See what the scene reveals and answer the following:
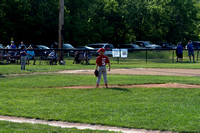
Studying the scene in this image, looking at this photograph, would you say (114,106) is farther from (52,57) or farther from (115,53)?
(115,53)

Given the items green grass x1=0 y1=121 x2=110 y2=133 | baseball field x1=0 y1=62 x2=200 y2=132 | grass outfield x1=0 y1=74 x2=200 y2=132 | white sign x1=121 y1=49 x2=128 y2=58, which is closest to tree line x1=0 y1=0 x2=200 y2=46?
white sign x1=121 y1=49 x2=128 y2=58

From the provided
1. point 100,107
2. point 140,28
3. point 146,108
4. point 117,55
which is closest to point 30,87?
point 100,107

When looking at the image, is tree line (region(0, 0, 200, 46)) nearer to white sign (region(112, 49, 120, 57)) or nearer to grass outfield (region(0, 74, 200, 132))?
white sign (region(112, 49, 120, 57))

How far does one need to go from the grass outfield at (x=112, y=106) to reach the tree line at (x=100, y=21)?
32.1m

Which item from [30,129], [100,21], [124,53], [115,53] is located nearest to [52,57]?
[115,53]

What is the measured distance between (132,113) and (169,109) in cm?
110

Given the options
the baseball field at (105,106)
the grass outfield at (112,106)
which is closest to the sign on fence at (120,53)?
the baseball field at (105,106)

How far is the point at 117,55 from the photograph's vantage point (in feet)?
105

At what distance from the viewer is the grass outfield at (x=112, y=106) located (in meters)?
8.13

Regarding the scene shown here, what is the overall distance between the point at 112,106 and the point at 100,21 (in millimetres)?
47678

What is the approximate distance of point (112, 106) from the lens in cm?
994

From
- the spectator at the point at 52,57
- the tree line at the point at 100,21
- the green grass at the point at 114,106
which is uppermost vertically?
the tree line at the point at 100,21

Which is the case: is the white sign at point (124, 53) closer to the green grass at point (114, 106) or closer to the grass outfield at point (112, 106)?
the grass outfield at point (112, 106)

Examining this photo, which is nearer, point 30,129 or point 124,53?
point 30,129
